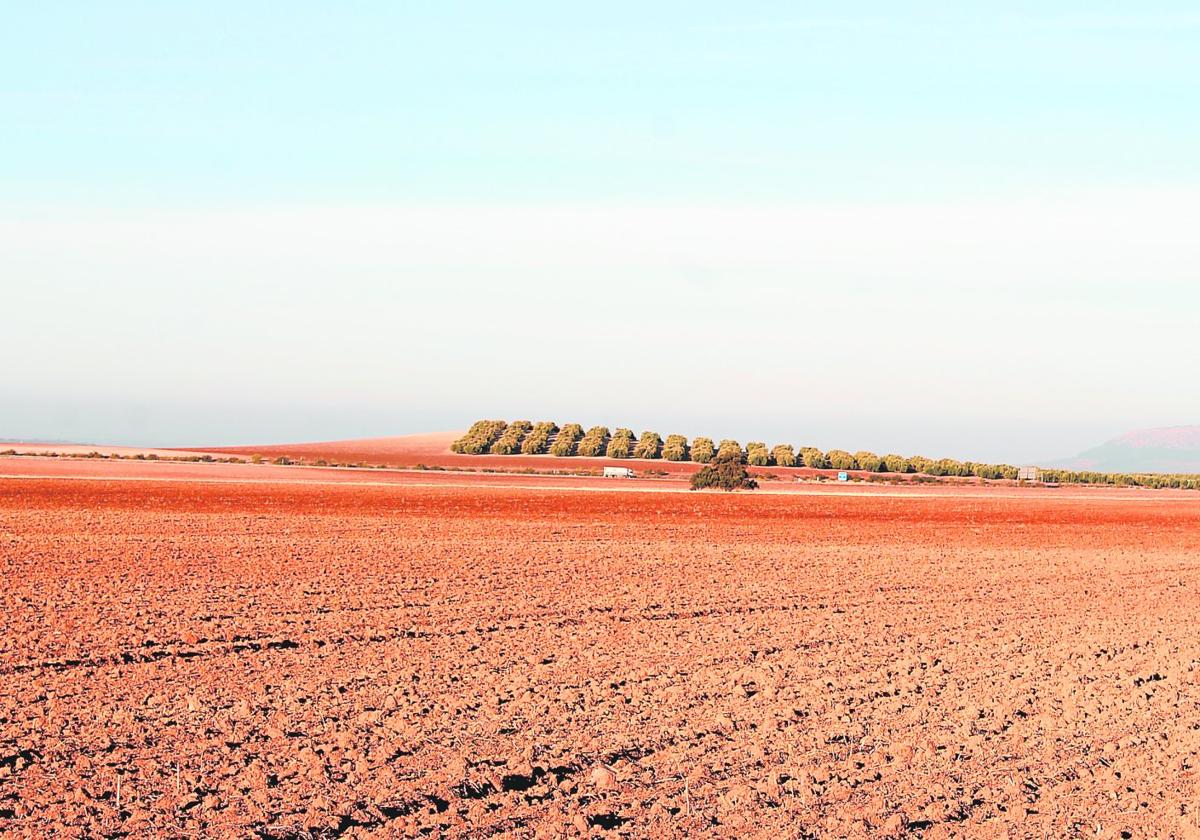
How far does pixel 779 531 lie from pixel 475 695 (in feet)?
89.6

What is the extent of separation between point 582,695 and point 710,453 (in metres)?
121

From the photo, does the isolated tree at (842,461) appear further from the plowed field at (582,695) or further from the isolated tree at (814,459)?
the plowed field at (582,695)

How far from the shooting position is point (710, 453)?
132250 mm

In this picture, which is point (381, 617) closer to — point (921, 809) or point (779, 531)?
point (921, 809)

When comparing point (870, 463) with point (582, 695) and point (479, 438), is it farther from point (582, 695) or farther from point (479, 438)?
point (582, 695)

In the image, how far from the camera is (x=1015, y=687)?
12.3 m

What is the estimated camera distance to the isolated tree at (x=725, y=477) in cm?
7438

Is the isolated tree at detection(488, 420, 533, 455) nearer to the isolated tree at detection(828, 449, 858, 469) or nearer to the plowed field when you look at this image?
the isolated tree at detection(828, 449, 858, 469)

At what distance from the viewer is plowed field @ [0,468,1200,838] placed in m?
7.98

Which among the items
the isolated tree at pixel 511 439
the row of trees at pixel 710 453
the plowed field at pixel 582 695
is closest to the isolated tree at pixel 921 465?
the row of trees at pixel 710 453

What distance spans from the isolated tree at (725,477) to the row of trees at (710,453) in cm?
4722

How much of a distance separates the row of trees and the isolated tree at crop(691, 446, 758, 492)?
47.2 m

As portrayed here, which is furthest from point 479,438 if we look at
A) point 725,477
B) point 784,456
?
point 725,477

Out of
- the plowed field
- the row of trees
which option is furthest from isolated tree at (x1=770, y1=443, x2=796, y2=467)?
the plowed field
